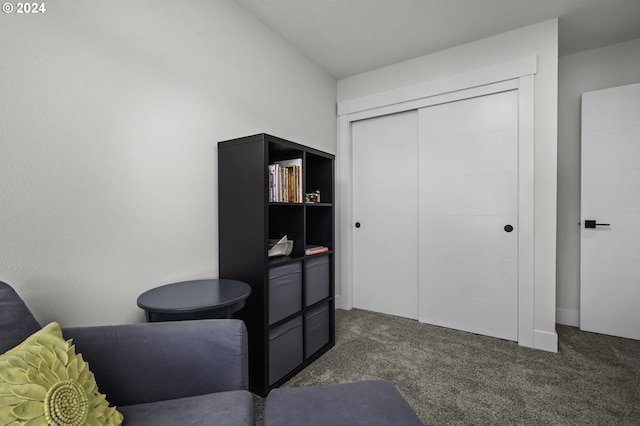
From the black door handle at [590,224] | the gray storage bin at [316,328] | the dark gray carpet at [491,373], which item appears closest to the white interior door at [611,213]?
the black door handle at [590,224]

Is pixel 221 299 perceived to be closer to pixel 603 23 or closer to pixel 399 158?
pixel 399 158

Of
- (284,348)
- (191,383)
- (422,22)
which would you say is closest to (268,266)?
(284,348)

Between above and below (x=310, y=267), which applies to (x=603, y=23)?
above

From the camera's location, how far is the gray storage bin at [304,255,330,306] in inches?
82.9

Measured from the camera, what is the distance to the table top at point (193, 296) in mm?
1289

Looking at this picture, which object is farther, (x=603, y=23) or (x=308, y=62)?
(x=308, y=62)

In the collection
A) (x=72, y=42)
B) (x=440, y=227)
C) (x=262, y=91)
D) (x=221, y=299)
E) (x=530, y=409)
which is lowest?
(x=530, y=409)

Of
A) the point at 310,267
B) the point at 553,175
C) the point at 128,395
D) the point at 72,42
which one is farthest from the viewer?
the point at 553,175

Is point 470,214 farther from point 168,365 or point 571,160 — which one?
point 168,365

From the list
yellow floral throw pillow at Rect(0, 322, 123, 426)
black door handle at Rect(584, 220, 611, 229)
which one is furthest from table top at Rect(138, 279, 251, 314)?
black door handle at Rect(584, 220, 611, 229)

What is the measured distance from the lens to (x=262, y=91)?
2320 millimetres

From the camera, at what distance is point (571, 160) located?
2.80 meters

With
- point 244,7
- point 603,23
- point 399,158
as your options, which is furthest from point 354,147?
point 603,23

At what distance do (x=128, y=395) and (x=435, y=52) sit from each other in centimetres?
331
